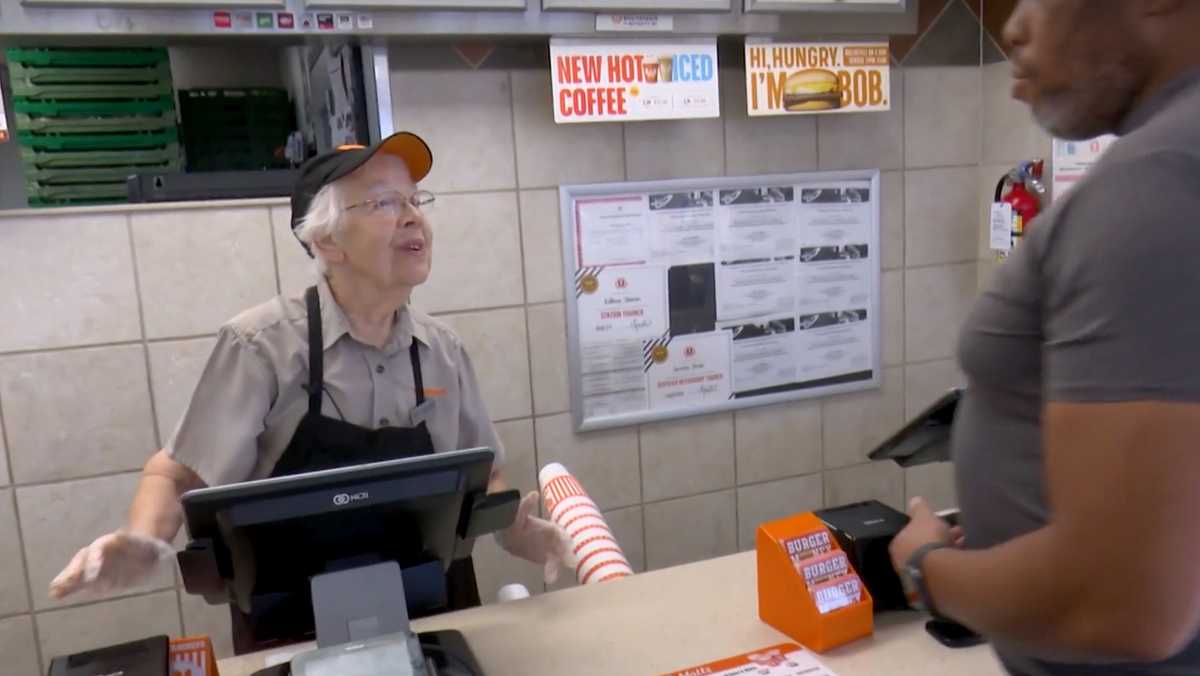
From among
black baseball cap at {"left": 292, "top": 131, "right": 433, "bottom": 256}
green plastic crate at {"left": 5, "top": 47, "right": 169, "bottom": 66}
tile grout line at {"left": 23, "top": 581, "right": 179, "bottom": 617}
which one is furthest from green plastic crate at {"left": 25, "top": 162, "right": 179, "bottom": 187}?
tile grout line at {"left": 23, "top": 581, "right": 179, "bottom": 617}

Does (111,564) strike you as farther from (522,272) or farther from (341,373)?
(522,272)

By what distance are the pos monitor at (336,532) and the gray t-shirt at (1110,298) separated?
0.61 meters

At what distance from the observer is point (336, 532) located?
3.61ft

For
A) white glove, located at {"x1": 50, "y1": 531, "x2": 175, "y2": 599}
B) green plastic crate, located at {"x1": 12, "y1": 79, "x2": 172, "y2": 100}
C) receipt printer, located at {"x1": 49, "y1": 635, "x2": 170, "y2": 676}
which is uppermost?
green plastic crate, located at {"x1": 12, "y1": 79, "x2": 172, "y2": 100}

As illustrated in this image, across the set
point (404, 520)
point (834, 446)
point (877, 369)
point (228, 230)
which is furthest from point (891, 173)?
point (404, 520)

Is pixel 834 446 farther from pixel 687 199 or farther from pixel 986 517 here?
pixel 986 517

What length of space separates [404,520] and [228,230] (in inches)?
48.0

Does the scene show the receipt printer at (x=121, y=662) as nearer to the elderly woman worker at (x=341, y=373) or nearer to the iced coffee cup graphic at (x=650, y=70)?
the elderly woman worker at (x=341, y=373)

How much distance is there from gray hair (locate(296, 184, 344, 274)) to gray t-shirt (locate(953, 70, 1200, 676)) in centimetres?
117

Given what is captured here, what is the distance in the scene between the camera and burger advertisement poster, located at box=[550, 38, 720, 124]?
2.23m

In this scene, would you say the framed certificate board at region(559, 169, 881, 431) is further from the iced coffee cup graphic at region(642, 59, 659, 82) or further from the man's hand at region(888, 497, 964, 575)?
the man's hand at region(888, 497, 964, 575)

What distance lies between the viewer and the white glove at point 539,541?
4.78 ft

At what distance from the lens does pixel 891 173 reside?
8.79ft

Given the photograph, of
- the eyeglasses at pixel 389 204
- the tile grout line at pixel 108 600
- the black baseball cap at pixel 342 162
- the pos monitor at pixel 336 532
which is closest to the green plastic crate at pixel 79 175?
the black baseball cap at pixel 342 162
